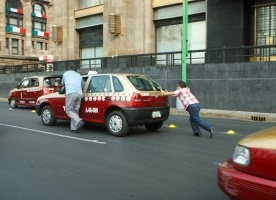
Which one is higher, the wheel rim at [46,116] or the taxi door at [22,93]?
the taxi door at [22,93]

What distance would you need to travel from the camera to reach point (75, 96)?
387 inches

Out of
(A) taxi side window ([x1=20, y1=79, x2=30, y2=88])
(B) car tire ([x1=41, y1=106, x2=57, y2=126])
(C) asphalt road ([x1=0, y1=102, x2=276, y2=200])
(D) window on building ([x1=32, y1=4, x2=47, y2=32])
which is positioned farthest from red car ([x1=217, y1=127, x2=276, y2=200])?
(D) window on building ([x1=32, y1=4, x2=47, y2=32])

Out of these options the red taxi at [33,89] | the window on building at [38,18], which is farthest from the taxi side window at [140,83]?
the window on building at [38,18]

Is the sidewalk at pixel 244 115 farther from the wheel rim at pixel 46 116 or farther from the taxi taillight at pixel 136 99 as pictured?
the wheel rim at pixel 46 116

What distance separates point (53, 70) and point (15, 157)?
2198 centimetres

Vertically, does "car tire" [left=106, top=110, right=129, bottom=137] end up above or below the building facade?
below

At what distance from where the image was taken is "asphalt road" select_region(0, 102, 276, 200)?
4883mm

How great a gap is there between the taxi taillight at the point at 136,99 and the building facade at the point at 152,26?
1023cm

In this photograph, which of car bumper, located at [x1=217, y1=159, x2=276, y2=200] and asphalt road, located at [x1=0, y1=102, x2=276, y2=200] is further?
asphalt road, located at [x1=0, y1=102, x2=276, y2=200]

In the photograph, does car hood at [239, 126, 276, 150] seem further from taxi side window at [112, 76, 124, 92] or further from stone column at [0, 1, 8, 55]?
stone column at [0, 1, 8, 55]

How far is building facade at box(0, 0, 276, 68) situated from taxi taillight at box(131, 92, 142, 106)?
10.2 m

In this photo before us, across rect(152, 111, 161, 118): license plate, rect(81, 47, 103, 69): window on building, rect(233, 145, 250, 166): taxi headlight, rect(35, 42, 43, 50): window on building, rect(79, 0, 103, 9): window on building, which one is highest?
rect(35, 42, 43, 50): window on building

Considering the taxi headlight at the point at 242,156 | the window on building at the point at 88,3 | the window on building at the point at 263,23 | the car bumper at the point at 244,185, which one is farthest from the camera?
the window on building at the point at 88,3

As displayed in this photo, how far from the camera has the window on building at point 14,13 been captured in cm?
6338
